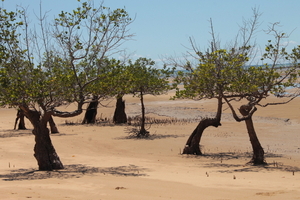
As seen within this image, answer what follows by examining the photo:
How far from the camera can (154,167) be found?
41.0 feet

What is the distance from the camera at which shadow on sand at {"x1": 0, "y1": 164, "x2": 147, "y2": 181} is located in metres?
10.3

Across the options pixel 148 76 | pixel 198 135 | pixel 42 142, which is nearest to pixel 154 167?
pixel 198 135

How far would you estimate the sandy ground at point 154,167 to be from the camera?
26.1 feet

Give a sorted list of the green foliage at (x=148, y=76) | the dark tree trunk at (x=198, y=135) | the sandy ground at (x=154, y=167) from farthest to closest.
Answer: the green foliage at (x=148, y=76) < the dark tree trunk at (x=198, y=135) < the sandy ground at (x=154, y=167)

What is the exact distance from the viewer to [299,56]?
11984 millimetres

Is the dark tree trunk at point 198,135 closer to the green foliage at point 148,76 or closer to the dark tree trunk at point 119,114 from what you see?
the green foliage at point 148,76

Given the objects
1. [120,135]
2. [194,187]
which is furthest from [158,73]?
[194,187]

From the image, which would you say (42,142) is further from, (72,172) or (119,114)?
(119,114)

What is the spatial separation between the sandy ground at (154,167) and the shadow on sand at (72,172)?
0.03 metres

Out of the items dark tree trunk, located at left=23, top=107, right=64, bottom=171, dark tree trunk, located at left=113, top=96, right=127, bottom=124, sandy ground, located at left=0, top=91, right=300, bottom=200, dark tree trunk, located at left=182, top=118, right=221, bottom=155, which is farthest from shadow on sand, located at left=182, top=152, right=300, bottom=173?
dark tree trunk, located at left=113, top=96, right=127, bottom=124

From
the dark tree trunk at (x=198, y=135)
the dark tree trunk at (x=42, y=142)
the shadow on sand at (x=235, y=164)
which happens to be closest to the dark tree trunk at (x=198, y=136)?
the dark tree trunk at (x=198, y=135)

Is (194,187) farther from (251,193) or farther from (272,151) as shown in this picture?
(272,151)

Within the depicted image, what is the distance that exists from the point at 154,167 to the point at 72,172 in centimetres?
265

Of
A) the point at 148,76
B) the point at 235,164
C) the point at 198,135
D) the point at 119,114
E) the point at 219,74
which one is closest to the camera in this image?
the point at 219,74
